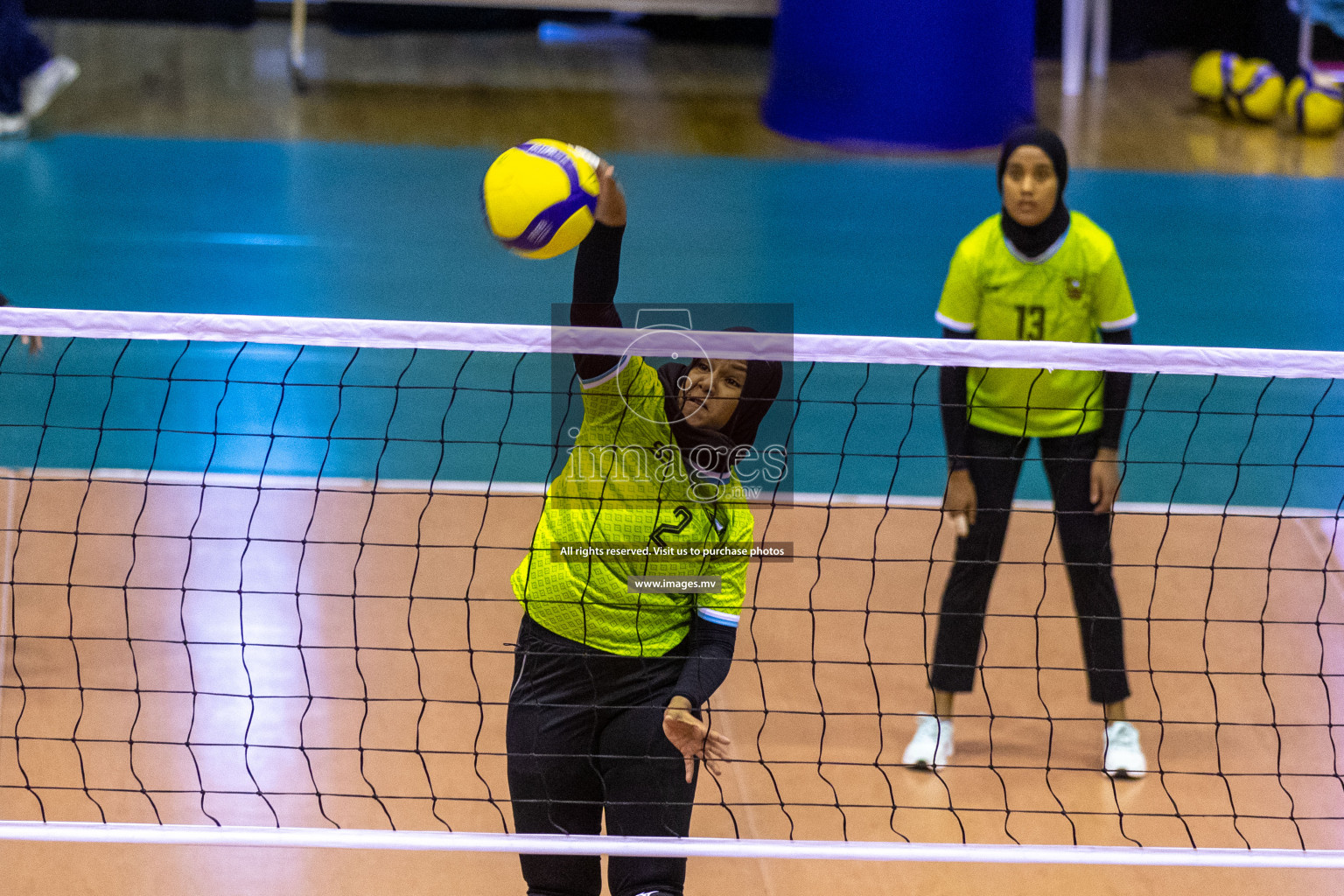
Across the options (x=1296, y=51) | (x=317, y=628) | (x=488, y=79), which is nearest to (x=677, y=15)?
(x=488, y=79)

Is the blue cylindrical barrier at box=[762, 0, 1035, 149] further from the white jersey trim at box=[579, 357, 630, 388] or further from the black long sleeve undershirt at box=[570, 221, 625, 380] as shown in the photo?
the white jersey trim at box=[579, 357, 630, 388]

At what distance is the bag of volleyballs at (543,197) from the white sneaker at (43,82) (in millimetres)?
6393

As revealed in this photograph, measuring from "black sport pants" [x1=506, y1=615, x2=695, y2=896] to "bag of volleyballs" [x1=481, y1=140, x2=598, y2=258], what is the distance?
2.54ft

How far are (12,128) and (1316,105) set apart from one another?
8048 millimetres

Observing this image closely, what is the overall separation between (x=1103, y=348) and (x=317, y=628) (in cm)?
250

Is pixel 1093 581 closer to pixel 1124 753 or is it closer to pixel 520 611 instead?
pixel 1124 753

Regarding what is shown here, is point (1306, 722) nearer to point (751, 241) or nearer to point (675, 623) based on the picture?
point (675, 623)

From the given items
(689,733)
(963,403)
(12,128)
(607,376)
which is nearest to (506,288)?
(963,403)

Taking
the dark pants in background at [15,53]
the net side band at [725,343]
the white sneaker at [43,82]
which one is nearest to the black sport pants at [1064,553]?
the net side band at [725,343]

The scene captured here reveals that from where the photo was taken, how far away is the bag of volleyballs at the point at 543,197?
263cm

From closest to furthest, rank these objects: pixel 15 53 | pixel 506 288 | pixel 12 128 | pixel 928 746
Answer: pixel 928 746, pixel 506 288, pixel 15 53, pixel 12 128

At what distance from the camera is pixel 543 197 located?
2627 millimetres

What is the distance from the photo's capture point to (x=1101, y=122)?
901 cm

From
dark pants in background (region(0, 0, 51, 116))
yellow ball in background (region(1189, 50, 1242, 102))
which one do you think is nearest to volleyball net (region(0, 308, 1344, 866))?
dark pants in background (region(0, 0, 51, 116))
